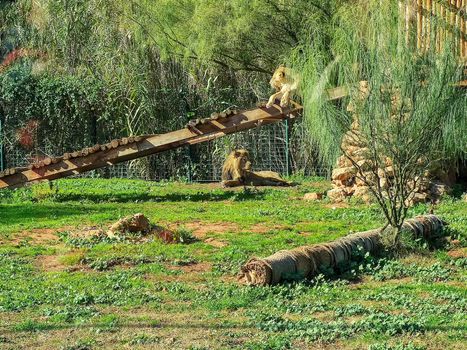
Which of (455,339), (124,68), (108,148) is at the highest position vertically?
(124,68)

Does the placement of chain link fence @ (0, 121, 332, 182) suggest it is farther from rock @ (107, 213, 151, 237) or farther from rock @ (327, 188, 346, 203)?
rock @ (107, 213, 151, 237)

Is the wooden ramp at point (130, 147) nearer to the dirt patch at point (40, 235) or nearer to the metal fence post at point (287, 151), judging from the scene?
the dirt patch at point (40, 235)

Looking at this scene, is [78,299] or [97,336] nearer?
[97,336]

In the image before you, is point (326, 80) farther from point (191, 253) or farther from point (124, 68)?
point (124, 68)

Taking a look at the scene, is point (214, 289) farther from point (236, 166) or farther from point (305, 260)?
point (236, 166)

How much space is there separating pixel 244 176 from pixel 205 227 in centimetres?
679

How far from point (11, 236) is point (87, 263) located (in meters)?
3.05

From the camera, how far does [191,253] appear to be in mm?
12141

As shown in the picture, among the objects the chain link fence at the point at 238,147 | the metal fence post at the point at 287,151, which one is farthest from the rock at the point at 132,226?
the metal fence post at the point at 287,151

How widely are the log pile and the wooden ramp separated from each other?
7344mm

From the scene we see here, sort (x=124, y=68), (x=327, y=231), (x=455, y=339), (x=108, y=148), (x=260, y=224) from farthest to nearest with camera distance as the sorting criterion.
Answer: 1. (x=124, y=68)
2. (x=108, y=148)
3. (x=260, y=224)
4. (x=327, y=231)
5. (x=455, y=339)

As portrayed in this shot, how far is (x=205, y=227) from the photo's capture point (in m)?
14.6

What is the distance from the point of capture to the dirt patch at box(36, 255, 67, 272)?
449 inches

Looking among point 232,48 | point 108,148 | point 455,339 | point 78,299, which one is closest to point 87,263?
point 78,299
